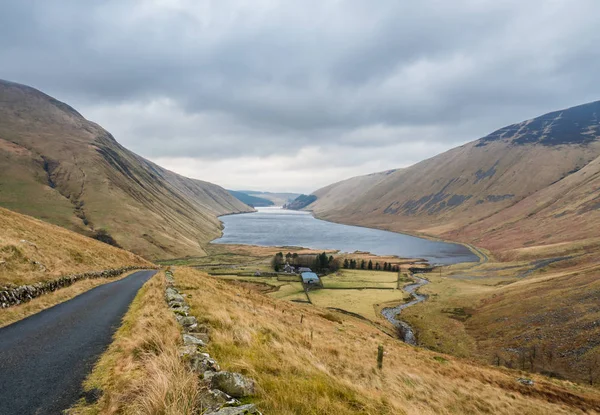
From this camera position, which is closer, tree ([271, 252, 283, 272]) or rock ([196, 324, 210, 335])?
rock ([196, 324, 210, 335])

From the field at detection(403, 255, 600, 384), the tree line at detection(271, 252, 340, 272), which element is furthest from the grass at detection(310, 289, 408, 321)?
the tree line at detection(271, 252, 340, 272)

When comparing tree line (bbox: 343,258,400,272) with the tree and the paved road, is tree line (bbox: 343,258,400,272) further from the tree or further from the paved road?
the paved road

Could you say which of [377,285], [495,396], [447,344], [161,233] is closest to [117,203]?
[161,233]

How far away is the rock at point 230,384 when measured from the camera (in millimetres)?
6789

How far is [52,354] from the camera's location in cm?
1038

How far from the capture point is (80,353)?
34.8 ft

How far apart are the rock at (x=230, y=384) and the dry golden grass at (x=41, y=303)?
13003mm

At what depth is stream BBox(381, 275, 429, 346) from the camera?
177 ft

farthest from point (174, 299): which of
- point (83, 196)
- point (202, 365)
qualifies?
point (83, 196)

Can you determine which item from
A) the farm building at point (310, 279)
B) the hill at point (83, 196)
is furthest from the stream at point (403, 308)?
the hill at point (83, 196)

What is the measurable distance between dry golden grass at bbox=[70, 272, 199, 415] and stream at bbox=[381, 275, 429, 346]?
162 feet

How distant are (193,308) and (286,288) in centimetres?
7260

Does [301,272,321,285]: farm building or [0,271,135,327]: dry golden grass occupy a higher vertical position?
[0,271,135,327]: dry golden grass

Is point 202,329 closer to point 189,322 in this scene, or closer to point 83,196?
point 189,322
